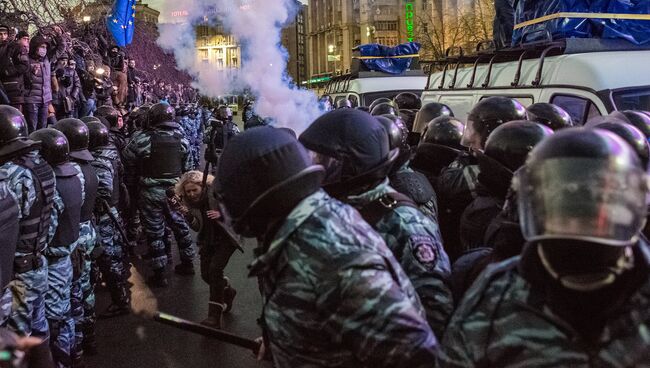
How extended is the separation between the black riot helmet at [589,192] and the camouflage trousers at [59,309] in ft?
13.4

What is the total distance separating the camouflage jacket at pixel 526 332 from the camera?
132cm

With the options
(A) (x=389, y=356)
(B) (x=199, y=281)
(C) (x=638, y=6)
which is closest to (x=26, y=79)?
(B) (x=199, y=281)

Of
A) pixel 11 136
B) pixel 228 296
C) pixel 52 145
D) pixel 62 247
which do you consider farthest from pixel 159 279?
pixel 11 136

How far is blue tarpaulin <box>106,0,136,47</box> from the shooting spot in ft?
46.1

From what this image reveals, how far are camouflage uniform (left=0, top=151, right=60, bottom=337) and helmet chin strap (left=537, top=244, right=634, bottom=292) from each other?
345cm

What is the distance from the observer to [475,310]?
1491 millimetres

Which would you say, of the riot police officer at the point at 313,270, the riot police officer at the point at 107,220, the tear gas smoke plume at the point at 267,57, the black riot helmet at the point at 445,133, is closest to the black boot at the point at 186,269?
the riot police officer at the point at 107,220

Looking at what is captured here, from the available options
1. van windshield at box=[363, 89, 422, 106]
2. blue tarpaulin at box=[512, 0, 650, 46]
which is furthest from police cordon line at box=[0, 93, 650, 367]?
van windshield at box=[363, 89, 422, 106]

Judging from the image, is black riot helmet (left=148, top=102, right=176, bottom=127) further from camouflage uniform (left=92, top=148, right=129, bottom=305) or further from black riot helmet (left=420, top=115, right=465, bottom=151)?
black riot helmet (left=420, top=115, right=465, bottom=151)

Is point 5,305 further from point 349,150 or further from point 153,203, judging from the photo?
point 153,203

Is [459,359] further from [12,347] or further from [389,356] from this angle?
[12,347]

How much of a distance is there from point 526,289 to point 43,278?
144 inches

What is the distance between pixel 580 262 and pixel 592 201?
13 centimetres

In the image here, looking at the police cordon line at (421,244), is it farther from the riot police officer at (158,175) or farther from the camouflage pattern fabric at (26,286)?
the riot police officer at (158,175)
